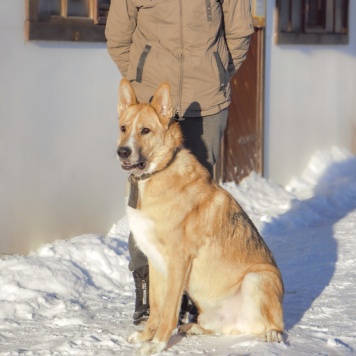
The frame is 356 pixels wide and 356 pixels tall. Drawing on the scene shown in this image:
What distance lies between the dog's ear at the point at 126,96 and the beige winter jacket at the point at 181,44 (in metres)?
0.32

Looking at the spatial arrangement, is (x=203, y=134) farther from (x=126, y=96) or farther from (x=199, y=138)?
(x=126, y=96)

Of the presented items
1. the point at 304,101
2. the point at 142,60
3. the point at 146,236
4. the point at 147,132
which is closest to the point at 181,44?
the point at 142,60

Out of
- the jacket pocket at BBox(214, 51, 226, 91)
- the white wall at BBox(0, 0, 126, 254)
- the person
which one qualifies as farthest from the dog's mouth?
the white wall at BBox(0, 0, 126, 254)

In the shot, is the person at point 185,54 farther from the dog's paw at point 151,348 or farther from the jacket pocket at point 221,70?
the dog's paw at point 151,348

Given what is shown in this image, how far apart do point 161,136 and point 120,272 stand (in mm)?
1979

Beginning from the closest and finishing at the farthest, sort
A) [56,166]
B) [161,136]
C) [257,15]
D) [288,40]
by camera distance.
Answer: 1. [161,136]
2. [56,166]
3. [257,15]
4. [288,40]

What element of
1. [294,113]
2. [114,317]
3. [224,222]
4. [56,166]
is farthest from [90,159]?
[294,113]

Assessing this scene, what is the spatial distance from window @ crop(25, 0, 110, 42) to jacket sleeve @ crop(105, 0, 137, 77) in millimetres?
1673

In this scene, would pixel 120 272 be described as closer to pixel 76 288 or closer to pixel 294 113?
pixel 76 288

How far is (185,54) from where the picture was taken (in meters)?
5.52

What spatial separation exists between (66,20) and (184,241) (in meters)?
3.10

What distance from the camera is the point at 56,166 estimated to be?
24.7 ft

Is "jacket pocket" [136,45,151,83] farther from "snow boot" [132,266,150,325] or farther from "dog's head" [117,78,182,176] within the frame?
"snow boot" [132,266,150,325]

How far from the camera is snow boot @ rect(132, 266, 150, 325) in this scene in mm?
5719
